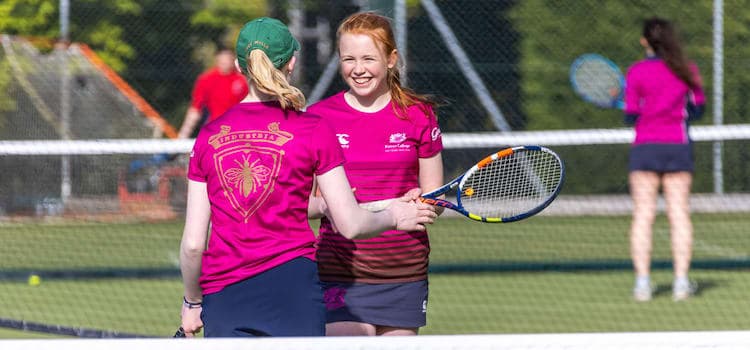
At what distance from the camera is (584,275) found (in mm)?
8570

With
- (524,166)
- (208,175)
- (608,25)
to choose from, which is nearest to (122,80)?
(608,25)

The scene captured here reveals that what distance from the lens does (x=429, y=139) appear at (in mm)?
3949

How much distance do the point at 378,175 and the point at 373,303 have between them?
408mm

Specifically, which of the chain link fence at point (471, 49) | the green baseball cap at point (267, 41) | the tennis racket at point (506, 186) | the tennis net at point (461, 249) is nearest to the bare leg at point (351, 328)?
the tennis racket at point (506, 186)

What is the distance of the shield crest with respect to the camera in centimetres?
300

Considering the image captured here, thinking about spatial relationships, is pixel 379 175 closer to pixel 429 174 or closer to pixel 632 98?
pixel 429 174

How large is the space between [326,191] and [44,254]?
6.39 metres

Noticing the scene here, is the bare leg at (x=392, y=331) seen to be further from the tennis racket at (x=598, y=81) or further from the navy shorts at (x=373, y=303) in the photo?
the tennis racket at (x=598, y=81)

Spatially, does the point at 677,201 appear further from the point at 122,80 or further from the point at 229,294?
the point at 122,80

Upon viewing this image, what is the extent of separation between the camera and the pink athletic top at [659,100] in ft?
23.4

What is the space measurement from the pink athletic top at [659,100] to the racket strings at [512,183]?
8.72 ft

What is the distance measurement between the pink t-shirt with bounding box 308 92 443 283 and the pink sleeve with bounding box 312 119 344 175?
807mm

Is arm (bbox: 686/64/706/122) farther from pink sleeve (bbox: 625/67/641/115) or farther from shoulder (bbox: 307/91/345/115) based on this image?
shoulder (bbox: 307/91/345/115)

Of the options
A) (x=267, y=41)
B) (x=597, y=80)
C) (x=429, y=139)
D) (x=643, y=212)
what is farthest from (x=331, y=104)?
(x=597, y=80)
